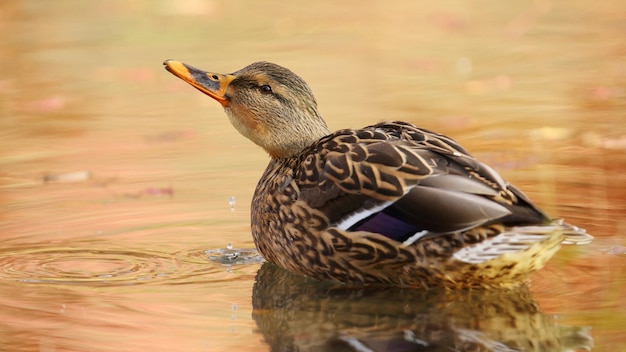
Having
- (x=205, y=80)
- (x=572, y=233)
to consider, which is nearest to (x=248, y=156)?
(x=205, y=80)

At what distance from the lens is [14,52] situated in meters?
14.3

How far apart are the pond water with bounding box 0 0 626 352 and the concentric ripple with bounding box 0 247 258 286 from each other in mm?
19

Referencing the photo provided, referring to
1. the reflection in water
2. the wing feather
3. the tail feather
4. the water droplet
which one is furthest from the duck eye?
the tail feather

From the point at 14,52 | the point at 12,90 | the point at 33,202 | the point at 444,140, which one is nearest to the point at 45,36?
the point at 14,52

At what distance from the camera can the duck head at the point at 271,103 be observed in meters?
7.97

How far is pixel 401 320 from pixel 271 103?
207 cm

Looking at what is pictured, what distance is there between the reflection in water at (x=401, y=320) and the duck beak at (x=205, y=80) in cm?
140

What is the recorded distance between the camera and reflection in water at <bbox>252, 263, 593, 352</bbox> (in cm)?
595

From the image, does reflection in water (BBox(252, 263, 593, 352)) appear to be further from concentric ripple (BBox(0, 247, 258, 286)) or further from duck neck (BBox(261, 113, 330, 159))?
duck neck (BBox(261, 113, 330, 159))

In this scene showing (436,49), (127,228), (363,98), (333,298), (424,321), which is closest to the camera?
(424,321)

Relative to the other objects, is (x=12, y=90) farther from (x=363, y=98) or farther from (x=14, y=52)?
(x=363, y=98)

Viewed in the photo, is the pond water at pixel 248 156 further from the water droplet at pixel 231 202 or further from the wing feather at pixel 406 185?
the wing feather at pixel 406 185

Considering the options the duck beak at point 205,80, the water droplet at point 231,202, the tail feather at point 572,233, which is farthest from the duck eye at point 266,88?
the tail feather at point 572,233

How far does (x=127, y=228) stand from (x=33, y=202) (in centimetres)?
97
